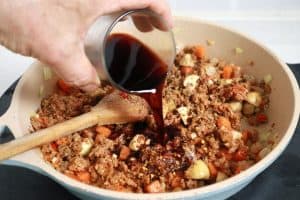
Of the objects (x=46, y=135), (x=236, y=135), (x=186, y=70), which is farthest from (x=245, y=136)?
(x=46, y=135)

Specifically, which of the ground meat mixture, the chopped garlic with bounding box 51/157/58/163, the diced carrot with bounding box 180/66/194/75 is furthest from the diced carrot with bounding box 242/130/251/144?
the chopped garlic with bounding box 51/157/58/163

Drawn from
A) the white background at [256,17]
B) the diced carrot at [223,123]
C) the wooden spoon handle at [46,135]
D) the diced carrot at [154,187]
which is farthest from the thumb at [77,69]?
the white background at [256,17]

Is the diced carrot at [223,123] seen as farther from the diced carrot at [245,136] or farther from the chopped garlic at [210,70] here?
the chopped garlic at [210,70]

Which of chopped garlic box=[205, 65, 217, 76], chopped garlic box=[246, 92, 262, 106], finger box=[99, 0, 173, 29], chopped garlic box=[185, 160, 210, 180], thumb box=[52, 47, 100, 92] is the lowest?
chopped garlic box=[185, 160, 210, 180]

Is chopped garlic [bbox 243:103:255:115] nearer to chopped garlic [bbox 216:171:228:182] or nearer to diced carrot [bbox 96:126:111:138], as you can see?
chopped garlic [bbox 216:171:228:182]

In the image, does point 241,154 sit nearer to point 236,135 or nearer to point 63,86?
point 236,135
